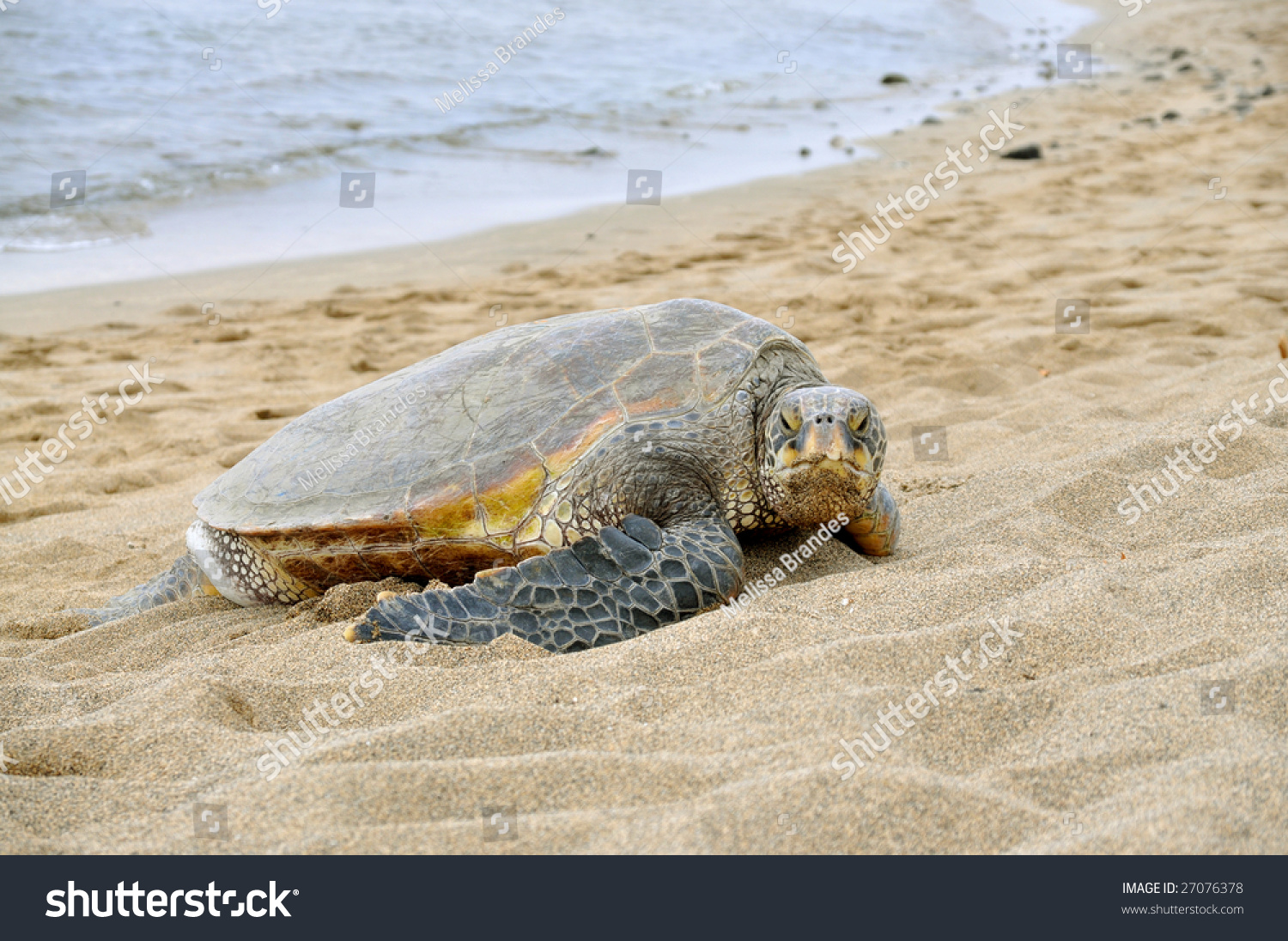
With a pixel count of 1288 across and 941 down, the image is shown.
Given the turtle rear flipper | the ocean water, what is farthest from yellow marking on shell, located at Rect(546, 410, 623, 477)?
the ocean water

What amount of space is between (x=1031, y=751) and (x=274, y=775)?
145cm

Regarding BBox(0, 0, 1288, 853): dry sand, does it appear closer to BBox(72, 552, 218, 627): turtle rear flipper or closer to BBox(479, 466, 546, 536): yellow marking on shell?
BBox(72, 552, 218, 627): turtle rear flipper

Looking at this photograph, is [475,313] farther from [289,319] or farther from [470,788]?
[470,788]

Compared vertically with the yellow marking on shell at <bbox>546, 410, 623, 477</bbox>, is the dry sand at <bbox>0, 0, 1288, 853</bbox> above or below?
below

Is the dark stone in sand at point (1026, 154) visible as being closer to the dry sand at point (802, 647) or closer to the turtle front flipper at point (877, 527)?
the dry sand at point (802, 647)

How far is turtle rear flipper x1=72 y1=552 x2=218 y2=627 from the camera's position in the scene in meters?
3.38

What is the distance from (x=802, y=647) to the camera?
91.3 inches

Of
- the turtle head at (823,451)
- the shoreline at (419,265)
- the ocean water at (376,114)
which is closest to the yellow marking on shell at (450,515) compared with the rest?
the turtle head at (823,451)

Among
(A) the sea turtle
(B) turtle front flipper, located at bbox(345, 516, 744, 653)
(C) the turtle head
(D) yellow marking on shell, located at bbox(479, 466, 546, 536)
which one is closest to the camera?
(B) turtle front flipper, located at bbox(345, 516, 744, 653)

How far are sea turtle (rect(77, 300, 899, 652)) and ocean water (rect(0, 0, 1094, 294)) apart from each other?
5.78 m

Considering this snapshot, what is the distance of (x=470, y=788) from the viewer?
1793 millimetres

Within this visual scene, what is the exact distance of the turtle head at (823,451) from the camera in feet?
9.18

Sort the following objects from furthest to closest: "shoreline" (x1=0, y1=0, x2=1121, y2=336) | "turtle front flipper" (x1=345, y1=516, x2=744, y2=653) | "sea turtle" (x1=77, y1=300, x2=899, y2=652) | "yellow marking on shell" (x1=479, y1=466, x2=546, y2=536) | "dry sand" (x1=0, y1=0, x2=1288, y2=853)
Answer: "shoreline" (x1=0, y1=0, x2=1121, y2=336) → "yellow marking on shell" (x1=479, y1=466, x2=546, y2=536) → "sea turtle" (x1=77, y1=300, x2=899, y2=652) → "turtle front flipper" (x1=345, y1=516, x2=744, y2=653) → "dry sand" (x1=0, y1=0, x2=1288, y2=853)
